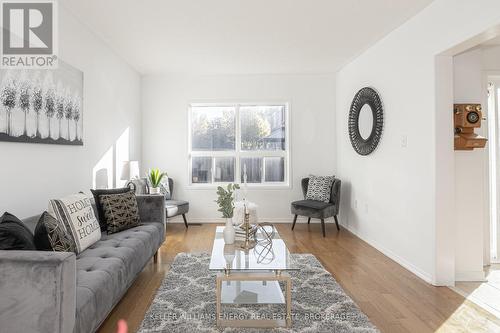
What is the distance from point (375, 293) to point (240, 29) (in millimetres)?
2960

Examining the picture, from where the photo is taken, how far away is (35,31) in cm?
262

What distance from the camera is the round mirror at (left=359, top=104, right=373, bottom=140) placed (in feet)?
13.4

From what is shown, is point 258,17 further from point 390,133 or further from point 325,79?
point 325,79

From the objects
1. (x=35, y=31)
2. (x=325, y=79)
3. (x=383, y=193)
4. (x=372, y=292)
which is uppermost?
(x=325, y=79)

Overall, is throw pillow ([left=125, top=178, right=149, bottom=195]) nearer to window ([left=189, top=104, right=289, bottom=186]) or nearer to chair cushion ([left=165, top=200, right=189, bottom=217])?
chair cushion ([left=165, top=200, right=189, bottom=217])

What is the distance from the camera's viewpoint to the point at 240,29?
11.5 ft

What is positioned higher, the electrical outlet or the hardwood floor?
the electrical outlet

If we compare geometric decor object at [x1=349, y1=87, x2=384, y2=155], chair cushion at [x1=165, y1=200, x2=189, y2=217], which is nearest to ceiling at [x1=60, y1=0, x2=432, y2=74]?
geometric decor object at [x1=349, y1=87, x2=384, y2=155]

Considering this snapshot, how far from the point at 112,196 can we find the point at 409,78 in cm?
320

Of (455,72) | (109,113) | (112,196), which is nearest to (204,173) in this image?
(109,113)

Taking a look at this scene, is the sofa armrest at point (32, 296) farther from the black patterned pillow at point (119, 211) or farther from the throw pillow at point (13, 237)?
the black patterned pillow at point (119, 211)

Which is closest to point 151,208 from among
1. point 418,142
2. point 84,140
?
point 84,140

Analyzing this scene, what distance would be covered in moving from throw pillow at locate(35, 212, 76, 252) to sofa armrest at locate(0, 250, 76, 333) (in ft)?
1.85

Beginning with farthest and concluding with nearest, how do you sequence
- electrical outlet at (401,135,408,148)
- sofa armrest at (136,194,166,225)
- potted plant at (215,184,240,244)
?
sofa armrest at (136,194,166,225), electrical outlet at (401,135,408,148), potted plant at (215,184,240,244)
